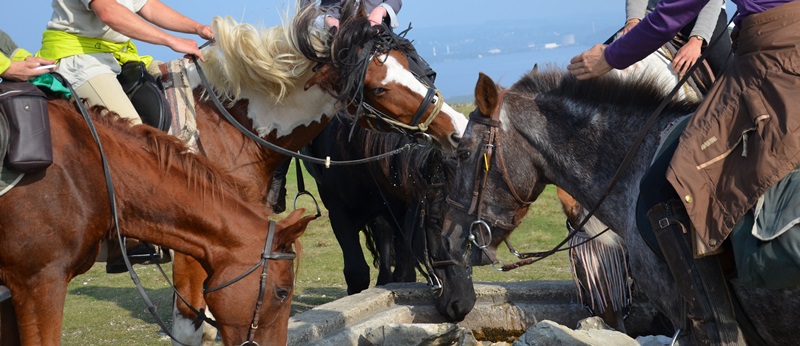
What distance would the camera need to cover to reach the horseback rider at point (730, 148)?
3162 millimetres

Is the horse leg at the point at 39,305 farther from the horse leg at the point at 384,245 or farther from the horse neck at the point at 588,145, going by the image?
the horse leg at the point at 384,245

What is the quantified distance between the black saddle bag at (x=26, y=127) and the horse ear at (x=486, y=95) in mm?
1808

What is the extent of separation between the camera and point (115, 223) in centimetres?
407

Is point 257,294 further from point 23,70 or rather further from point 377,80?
point 377,80

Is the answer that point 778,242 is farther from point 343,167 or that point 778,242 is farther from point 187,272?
point 343,167

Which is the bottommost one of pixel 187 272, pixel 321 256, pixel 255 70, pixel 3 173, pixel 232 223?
pixel 321 256

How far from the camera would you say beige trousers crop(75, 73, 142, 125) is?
501cm

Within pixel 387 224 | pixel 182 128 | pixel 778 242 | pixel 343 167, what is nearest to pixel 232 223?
pixel 182 128

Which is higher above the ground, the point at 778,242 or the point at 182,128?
the point at 182,128

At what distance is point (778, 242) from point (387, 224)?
4702mm

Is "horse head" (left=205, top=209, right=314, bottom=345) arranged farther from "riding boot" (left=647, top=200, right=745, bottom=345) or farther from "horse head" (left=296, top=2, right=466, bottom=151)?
"riding boot" (left=647, top=200, right=745, bottom=345)

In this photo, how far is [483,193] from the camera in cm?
416

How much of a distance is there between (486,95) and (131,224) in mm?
1677

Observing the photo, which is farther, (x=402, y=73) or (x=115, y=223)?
(x=402, y=73)
